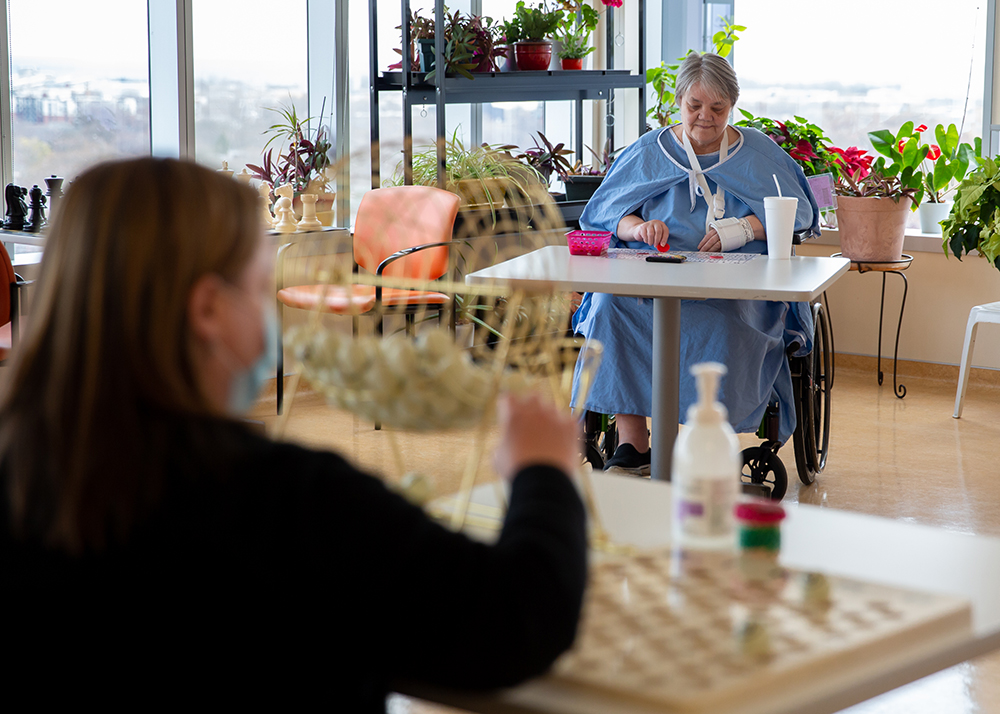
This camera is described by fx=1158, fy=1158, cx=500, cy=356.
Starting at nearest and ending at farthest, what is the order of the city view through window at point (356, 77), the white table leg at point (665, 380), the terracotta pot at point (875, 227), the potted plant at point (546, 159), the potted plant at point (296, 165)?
1. the white table leg at point (665, 380)
2. the city view through window at point (356, 77)
3. the terracotta pot at point (875, 227)
4. the potted plant at point (296, 165)
5. the potted plant at point (546, 159)

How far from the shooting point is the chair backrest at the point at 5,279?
3260mm

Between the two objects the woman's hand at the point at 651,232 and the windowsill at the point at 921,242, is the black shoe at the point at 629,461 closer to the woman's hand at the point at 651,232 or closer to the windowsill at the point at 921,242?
the woman's hand at the point at 651,232

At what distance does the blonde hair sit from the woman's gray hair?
2.76 metres

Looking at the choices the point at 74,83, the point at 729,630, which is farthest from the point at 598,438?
the point at 729,630

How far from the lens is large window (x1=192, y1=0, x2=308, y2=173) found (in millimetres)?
4684

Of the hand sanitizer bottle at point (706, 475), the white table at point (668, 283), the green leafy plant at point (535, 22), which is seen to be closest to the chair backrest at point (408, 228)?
the green leafy plant at point (535, 22)

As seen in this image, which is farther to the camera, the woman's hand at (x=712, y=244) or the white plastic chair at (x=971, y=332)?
the white plastic chair at (x=971, y=332)

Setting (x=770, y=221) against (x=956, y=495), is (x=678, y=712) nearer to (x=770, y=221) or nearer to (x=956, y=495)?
(x=770, y=221)

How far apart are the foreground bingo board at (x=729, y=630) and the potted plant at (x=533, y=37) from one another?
414 centimetres

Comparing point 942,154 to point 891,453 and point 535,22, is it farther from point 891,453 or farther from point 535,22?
point 535,22

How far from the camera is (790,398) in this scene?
11.0ft

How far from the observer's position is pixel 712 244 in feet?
10.9

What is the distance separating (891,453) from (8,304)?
113 inches

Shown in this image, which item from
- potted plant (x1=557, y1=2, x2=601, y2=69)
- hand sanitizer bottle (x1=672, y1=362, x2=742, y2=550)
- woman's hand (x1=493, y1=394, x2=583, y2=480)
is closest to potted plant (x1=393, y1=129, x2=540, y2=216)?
potted plant (x1=557, y1=2, x2=601, y2=69)
